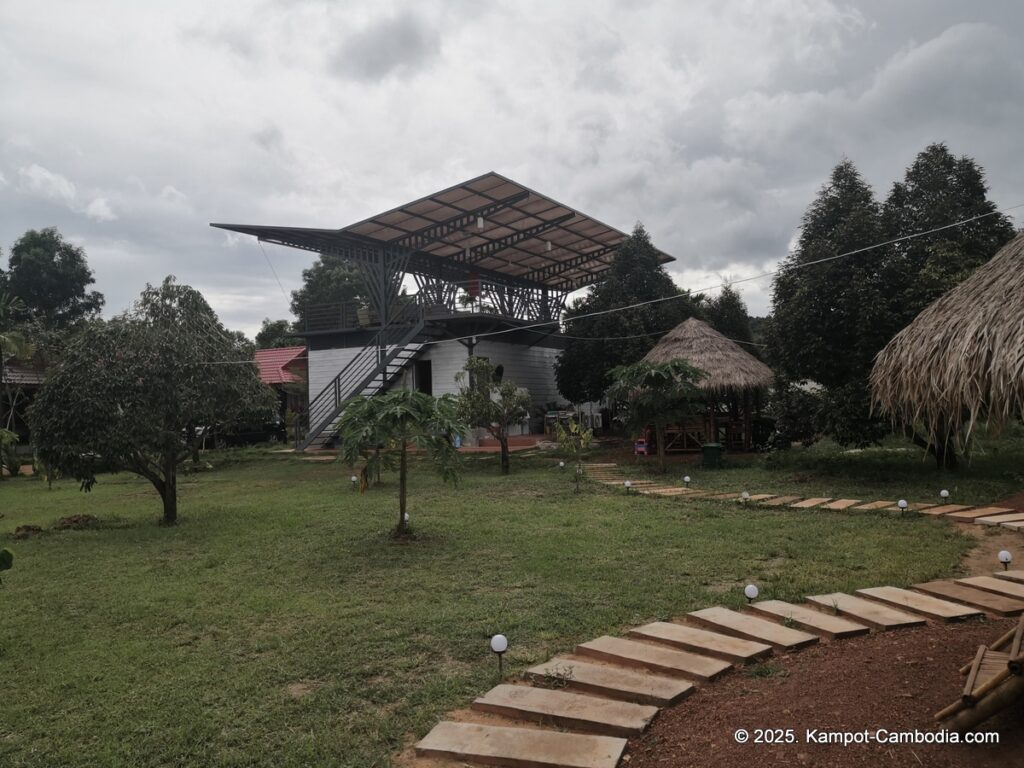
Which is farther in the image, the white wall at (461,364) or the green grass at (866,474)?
the white wall at (461,364)

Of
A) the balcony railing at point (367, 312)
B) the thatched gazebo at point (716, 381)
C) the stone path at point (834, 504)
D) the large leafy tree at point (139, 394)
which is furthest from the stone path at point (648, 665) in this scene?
the balcony railing at point (367, 312)

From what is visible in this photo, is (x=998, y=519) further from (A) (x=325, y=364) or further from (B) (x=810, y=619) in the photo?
(A) (x=325, y=364)

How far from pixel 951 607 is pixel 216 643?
15.6 ft

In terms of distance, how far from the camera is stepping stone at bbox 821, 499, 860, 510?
27.2 feet

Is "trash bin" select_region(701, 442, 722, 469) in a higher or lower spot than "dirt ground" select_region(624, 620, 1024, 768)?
higher

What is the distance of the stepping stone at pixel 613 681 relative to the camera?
3076mm

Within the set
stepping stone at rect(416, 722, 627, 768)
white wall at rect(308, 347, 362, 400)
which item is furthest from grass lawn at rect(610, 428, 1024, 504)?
white wall at rect(308, 347, 362, 400)

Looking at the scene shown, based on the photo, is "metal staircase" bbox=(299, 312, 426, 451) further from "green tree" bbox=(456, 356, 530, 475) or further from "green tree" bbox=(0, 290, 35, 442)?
"green tree" bbox=(0, 290, 35, 442)

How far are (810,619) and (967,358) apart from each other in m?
1.82

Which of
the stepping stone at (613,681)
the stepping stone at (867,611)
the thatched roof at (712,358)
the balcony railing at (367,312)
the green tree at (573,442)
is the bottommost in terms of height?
the stepping stone at (613,681)

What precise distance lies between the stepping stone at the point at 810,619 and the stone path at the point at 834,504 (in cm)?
408

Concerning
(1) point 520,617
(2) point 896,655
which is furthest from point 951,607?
(1) point 520,617

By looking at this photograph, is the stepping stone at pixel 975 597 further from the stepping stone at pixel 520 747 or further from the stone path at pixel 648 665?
the stepping stone at pixel 520 747

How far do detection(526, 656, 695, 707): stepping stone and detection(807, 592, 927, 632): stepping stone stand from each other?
4.85ft
